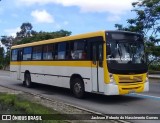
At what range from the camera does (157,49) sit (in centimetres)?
3419

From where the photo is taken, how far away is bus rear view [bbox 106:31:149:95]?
44.4 ft

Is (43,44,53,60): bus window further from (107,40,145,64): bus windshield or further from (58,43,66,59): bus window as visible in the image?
(107,40,145,64): bus windshield

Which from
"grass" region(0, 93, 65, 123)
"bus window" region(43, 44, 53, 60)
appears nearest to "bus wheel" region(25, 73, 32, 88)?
"bus window" region(43, 44, 53, 60)

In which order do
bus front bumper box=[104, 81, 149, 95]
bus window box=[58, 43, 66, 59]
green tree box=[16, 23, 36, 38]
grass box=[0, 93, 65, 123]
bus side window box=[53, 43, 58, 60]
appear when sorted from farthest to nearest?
green tree box=[16, 23, 36, 38]
bus side window box=[53, 43, 58, 60]
bus window box=[58, 43, 66, 59]
bus front bumper box=[104, 81, 149, 95]
grass box=[0, 93, 65, 123]

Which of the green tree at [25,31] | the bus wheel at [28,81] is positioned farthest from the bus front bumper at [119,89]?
the green tree at [25,31]

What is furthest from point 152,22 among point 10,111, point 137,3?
point 10,111

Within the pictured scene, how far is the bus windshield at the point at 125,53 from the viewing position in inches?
537

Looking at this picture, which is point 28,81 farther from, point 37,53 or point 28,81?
point 37,53

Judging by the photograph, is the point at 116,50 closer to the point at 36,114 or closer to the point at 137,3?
the point at 36,114

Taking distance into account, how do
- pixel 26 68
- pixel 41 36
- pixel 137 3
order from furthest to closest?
pixel 41 36
pixel 137 3
pixel 26 68

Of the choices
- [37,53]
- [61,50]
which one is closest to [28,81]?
[37,53]

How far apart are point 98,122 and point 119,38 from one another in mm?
4861

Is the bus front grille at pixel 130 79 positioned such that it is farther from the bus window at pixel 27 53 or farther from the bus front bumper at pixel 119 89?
the bus window at pixel 27 53

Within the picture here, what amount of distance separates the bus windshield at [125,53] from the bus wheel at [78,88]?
2168mm
